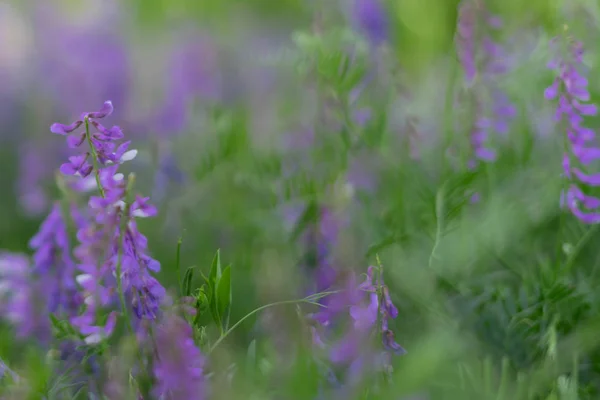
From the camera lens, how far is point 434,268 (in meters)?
1.13

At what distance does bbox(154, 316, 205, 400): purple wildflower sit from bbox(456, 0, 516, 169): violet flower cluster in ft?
2.51

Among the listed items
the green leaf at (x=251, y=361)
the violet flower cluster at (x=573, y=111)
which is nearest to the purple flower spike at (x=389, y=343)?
the green leaf at (x=251, y=361)

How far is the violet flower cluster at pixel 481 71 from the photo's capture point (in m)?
1.41

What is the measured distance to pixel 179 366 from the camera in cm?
69

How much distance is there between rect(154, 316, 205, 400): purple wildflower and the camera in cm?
68

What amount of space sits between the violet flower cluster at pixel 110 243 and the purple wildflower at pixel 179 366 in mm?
97

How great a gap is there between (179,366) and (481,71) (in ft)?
3.24

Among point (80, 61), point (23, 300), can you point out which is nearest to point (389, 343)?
point (23, 300)

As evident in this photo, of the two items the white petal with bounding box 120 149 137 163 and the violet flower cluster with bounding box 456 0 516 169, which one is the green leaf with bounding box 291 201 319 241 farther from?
the white petal with bounding box 120 149 137 163

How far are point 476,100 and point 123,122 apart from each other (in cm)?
154

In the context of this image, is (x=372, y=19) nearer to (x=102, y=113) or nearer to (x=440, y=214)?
(x=440, y=214)

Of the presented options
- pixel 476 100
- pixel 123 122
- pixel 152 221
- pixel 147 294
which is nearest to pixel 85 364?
pixel 147 294

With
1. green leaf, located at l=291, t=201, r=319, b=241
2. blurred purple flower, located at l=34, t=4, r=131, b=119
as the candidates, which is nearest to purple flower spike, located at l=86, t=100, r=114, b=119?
green leaf, located at l=291, t=201, r=319, b=241

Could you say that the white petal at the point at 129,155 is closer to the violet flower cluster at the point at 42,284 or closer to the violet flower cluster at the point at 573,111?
the violet flower cluster at the point at 42,284
